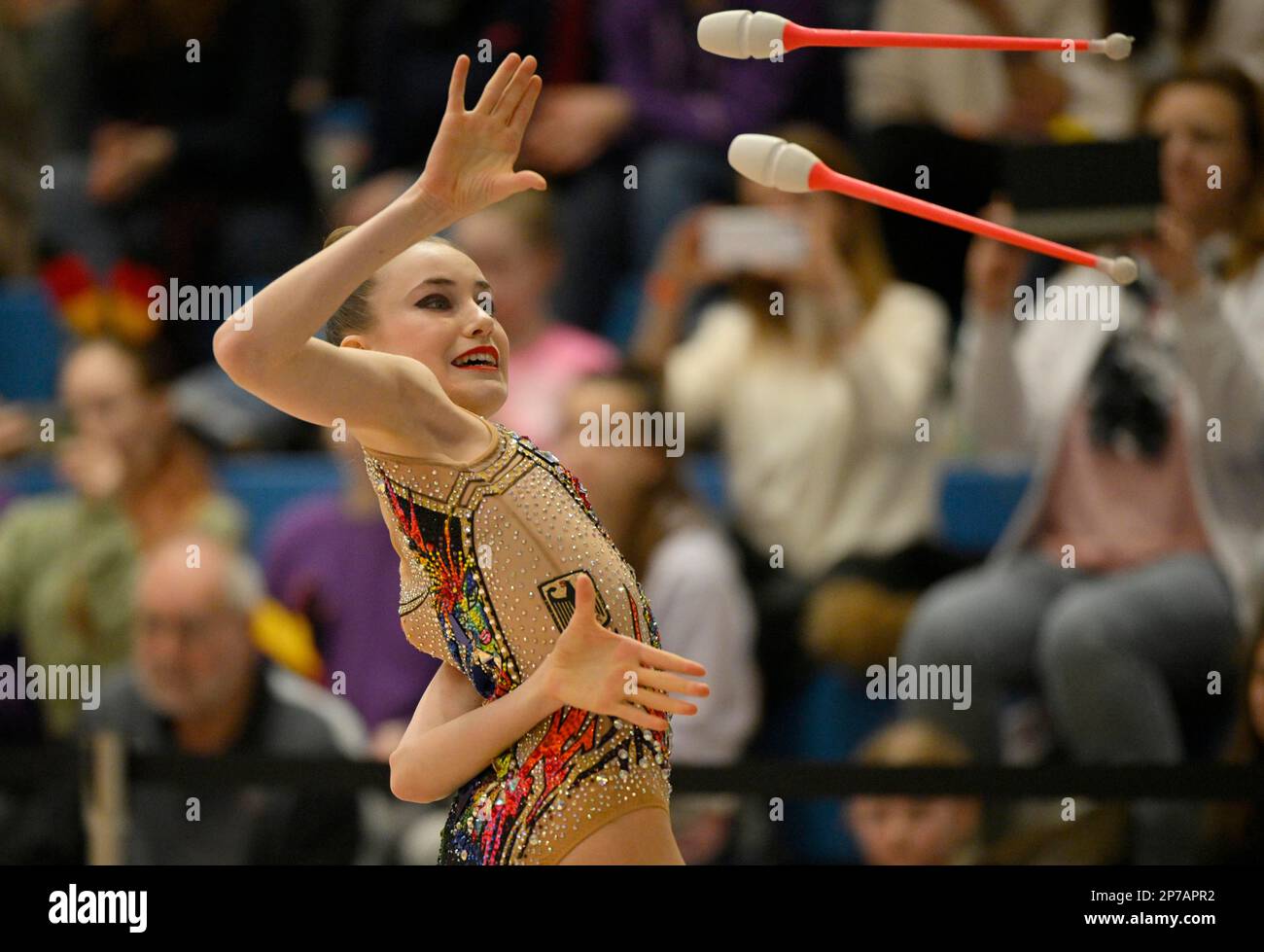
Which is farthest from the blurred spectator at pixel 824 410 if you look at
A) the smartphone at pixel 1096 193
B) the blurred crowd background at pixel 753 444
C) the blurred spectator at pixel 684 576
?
the smartphone at pixel 1096 193

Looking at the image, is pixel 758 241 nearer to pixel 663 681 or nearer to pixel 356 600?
pixel 356 600

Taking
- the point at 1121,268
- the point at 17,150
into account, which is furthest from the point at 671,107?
the point at 1121,268

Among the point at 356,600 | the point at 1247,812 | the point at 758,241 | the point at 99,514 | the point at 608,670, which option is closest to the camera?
the point at 608,670

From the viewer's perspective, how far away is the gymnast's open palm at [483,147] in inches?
80.0

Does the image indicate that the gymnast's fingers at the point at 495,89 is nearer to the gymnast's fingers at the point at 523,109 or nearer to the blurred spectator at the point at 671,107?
the gymnast's fingers at the point at 523,109

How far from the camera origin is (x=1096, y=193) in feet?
12.3

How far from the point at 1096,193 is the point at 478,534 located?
208cm

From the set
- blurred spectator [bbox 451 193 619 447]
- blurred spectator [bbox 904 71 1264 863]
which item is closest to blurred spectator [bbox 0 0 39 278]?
blurred spectator [bbox 451 193 619 447]

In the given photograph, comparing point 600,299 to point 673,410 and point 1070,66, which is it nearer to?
point 673,410

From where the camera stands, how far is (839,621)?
13.6 feet

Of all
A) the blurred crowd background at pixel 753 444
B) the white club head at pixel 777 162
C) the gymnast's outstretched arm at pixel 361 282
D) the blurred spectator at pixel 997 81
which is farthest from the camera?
the blurred spectator at pixel 997 81

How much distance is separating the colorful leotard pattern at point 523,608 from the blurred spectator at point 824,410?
6.79ft

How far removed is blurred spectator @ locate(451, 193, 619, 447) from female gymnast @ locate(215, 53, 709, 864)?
4.85 feet
